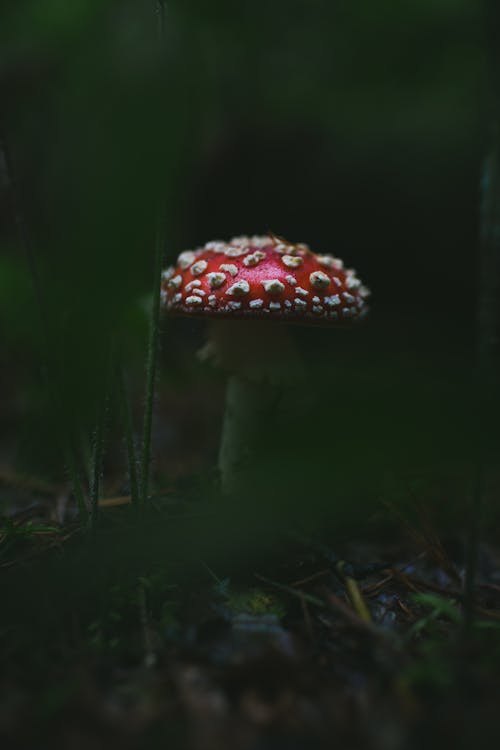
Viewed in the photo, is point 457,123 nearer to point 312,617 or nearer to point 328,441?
point 312,617

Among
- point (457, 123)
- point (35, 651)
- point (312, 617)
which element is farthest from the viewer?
point (457, 123)

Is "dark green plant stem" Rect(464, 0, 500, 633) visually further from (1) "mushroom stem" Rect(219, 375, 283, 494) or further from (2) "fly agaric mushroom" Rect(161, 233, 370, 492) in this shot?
(1) "mushroom stem" Rect(219, 375, 283, 494)

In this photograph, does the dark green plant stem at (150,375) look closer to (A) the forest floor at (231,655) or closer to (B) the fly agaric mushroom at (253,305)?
(A) the forest floor at (231,655)

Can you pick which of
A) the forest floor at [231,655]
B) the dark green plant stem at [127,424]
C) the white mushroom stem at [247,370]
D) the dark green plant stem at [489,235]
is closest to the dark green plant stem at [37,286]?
the dark green plant stem at [127,424]

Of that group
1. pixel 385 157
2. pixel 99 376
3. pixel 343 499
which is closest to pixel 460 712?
pixel 343 499

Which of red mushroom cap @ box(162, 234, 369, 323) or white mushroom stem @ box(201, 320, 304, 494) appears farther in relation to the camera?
white mushroom stem @ box(201, 320, 304, 494)

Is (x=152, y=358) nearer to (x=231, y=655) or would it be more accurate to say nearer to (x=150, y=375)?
(x=150, y=375)

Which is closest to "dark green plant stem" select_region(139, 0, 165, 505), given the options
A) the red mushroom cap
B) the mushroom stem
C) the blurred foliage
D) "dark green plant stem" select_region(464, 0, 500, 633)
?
the red mushroom cap

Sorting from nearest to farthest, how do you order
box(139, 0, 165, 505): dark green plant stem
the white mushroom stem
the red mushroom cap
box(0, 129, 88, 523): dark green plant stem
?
box(0, 129, 88, 523): dark green plant stem, box(139, 0, 165, 505): dark green plant stem, the red mushroom cap, the white mushroom stem
